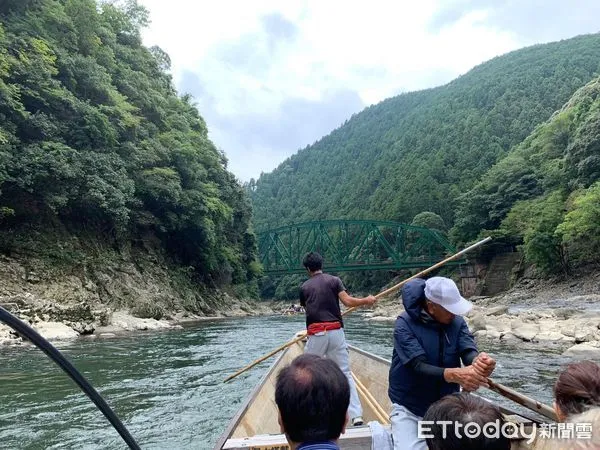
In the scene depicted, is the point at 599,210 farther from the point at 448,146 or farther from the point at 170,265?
the point at 448,146

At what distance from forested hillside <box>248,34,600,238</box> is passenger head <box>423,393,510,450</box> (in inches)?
1688

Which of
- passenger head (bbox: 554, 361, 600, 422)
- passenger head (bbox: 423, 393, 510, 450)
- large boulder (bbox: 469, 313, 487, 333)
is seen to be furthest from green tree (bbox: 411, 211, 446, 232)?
passenger head (bbox: 423, 393, 510, 450)

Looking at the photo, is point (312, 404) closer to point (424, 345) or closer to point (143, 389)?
point (424, 345)

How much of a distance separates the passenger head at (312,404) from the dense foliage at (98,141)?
17.3 metres

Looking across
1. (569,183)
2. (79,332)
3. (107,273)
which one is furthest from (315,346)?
(569,183)

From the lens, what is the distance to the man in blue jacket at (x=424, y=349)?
2264 millimetres

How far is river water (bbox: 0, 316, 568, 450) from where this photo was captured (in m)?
5.15

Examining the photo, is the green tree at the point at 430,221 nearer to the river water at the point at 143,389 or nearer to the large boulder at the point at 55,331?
the river water at the point at 143,389

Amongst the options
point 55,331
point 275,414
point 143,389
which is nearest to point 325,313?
point 275,414

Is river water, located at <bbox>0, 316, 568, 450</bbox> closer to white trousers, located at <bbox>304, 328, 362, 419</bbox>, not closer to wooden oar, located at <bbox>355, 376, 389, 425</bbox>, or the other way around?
wooden oar, located at <bbox>355, 376, 389, 425</bbox>

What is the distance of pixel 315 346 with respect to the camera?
4051 millimetres

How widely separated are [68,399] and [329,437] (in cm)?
655

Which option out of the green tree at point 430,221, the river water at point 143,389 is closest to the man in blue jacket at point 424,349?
the river water at point 143,389

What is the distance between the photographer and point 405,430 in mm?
2354
